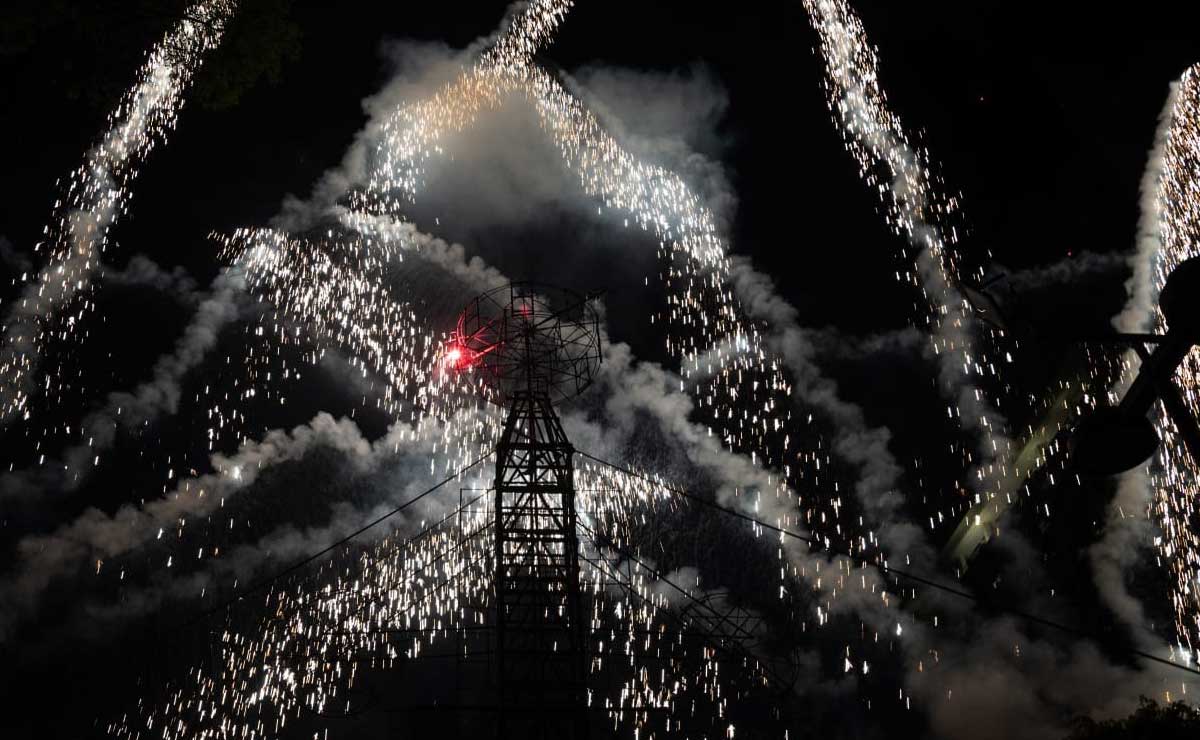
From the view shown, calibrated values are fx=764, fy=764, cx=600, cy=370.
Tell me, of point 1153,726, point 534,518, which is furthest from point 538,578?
point 1153,726

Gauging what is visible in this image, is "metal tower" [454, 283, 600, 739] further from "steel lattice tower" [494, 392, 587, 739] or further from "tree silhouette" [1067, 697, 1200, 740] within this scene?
"tree silhouette" [1067, 697, 1200, 740]

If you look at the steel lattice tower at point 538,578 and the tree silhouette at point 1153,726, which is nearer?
the tree silhouette at point 1153,726

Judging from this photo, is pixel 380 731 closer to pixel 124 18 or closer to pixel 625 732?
pixel 625 732

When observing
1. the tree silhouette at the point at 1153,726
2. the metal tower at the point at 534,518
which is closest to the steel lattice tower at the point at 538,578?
the metal tower at the point at 534,518

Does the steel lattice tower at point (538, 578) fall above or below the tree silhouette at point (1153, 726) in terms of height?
above

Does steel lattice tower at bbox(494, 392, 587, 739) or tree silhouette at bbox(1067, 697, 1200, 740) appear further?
steel lattice tower at bbox(494, 392, 587, 739)

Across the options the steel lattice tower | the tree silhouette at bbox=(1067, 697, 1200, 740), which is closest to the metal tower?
the steel lattice tower

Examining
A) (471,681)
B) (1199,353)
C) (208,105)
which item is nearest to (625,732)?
(471,681)

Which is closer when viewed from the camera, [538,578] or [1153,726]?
[1153,726]

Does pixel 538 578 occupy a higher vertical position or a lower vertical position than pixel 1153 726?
higher

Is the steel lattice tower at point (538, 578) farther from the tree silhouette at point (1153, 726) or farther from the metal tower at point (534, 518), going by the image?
the tree silhouette at point (1153, 726)

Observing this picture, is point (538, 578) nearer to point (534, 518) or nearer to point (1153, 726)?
point (534, 518)
